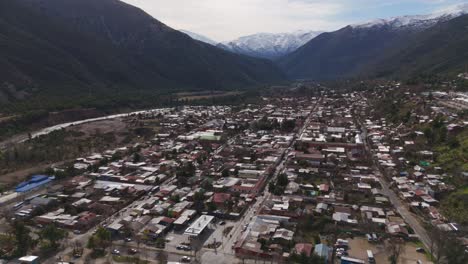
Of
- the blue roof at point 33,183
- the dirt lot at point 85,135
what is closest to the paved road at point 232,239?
the blue roof at point 33,183

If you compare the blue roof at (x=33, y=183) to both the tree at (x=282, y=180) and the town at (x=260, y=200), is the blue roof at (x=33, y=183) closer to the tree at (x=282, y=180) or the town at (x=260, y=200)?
the town at (x=260, y=200)

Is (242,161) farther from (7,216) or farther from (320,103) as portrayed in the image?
(320,103)

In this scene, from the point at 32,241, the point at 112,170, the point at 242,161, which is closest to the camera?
the point at 32,241

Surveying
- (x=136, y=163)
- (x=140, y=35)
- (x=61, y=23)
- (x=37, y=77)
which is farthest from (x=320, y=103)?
(x=61, y=23)

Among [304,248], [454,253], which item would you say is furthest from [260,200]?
[454,253]

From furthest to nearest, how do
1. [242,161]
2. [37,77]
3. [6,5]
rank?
[6,5] → [37,77] → [242,161]

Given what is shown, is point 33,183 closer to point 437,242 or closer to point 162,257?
point 162,257
